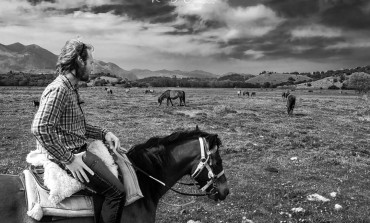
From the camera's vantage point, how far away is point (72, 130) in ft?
14.6

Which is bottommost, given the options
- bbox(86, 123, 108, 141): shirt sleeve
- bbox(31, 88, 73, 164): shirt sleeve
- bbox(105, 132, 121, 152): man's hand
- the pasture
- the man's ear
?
the pasture

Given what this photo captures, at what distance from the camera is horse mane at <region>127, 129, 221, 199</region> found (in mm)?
5414

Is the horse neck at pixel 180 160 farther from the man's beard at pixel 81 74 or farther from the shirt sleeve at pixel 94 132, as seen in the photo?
the man's beard at pixel 81 74

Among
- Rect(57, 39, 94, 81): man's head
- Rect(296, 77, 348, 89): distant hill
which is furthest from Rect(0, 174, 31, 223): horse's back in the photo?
Rect(296, 77, 348, 89): distant hill

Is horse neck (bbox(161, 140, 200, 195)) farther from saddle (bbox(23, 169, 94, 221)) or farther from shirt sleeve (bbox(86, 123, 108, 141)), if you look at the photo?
saddle (bbox(23, 169, 94, 221))

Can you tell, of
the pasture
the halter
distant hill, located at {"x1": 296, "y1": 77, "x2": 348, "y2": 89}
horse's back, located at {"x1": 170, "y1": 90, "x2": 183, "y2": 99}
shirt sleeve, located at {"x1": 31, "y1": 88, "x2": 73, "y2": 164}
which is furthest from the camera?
distant hill, located at {"x1": 296, "y1": 77, "x2": 348, "y2": 89}

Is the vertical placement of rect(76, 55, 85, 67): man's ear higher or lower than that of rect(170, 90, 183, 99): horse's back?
higher

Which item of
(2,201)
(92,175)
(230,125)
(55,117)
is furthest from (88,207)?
(230,125)

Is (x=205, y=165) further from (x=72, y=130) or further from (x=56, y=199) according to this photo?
(x=56, y=199)

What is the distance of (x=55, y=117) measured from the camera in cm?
410

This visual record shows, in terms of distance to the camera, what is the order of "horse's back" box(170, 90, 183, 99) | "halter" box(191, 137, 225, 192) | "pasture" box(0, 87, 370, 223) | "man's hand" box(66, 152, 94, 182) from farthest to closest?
1. "horse's back" box(170, 90, 183, 99)
2. "pasture" box(0, 87, 370, 223)
3. "halter" box(191, 137, 225, 192)
4. "man's hand" box(66, 152, 94, 182)

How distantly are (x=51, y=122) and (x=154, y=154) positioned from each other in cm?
193

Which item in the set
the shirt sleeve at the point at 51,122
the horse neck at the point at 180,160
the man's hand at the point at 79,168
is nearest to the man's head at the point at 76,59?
the shirt sleeve at the point at 51,122

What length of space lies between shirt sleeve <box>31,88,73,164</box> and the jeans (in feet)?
1.31
